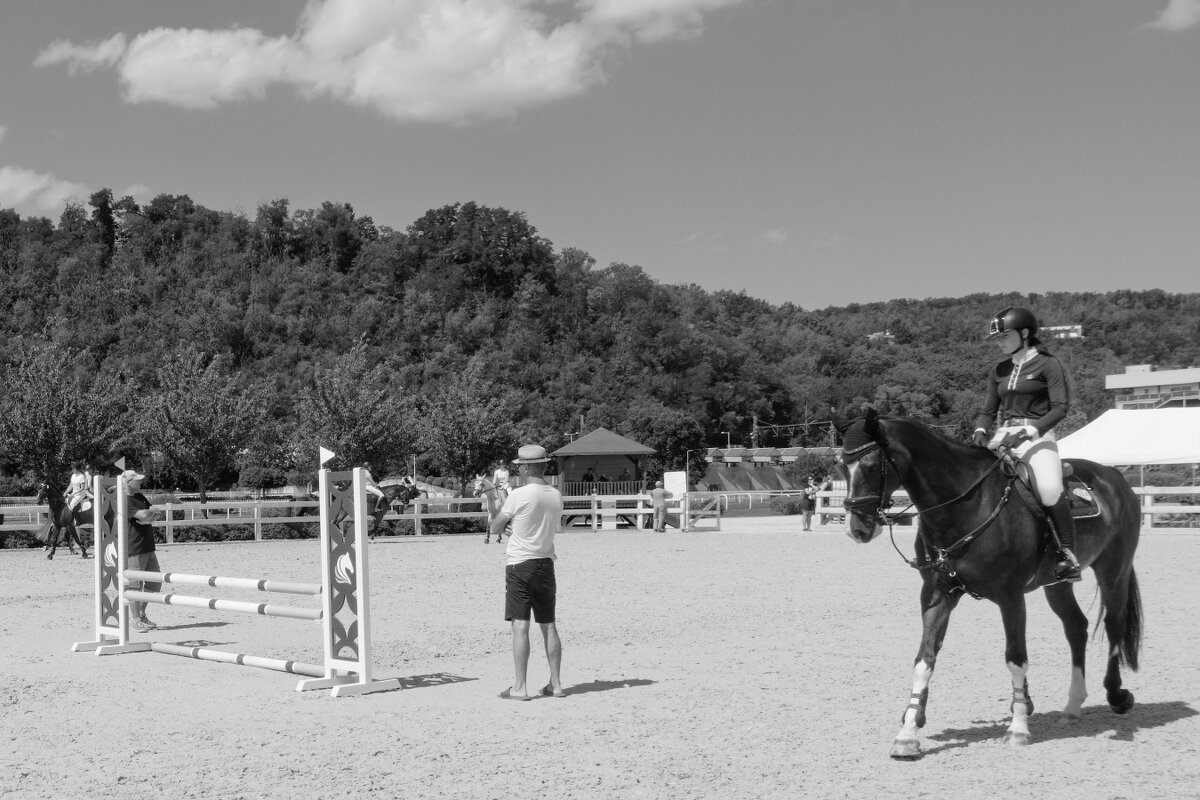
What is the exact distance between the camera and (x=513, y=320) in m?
95.9

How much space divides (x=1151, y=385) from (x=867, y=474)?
291 feet

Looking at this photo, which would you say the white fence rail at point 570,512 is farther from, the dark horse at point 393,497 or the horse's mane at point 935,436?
the horse's mane at point 935,436

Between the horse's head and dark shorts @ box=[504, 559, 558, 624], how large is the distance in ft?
8.25

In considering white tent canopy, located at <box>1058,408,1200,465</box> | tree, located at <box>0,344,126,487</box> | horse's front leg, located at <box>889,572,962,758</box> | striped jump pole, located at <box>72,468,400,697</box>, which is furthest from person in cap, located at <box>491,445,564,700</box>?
tree, located at <box>0,344,126,487</box>

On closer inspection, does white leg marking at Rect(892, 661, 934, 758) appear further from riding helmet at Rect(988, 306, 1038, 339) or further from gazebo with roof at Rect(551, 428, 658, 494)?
gazebo with roof at Rect(551, 428, 658, 494)

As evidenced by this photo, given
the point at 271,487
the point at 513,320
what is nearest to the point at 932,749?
the point at 271,487

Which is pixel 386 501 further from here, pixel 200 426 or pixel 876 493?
pixel 876 493

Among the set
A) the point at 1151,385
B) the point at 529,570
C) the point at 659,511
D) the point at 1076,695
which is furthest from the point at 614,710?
the point at 1151,385

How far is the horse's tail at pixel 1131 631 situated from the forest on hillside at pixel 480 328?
39.4 m

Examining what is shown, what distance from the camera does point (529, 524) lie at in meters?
8.22

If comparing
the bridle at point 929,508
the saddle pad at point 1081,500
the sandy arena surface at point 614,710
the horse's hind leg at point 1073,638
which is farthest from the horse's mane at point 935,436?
the sandy arena surface at point 614,710

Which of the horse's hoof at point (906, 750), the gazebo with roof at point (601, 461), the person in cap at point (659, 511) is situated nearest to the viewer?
the horse's hoof at point (906, 750)

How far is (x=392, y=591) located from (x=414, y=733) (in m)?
9.20

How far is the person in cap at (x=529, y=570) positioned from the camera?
8172mm
